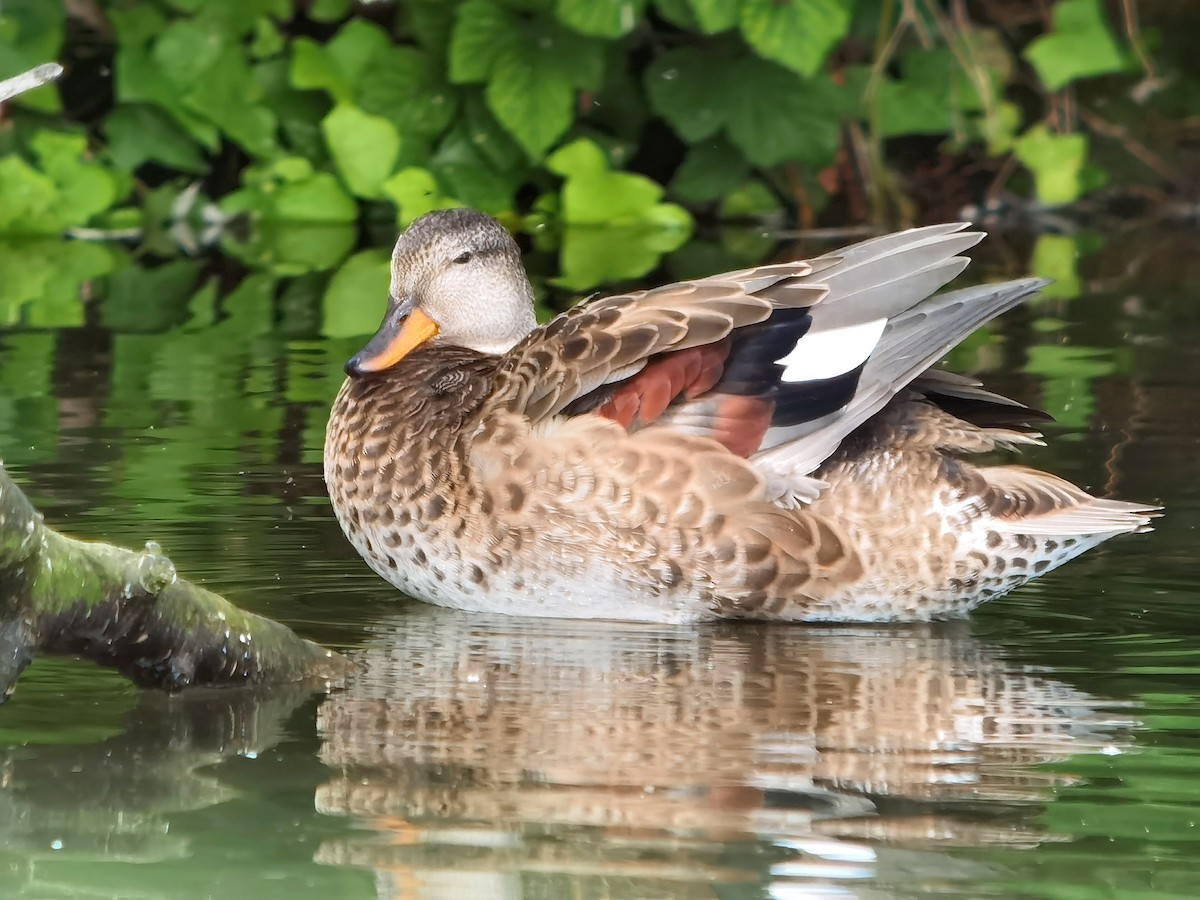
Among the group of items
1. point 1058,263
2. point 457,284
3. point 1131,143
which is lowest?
point 457,284

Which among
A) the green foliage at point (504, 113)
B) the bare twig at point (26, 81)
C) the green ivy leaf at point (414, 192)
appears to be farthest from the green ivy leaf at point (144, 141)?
the bare twig at point (26, 81)

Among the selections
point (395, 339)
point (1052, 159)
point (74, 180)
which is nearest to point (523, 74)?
point (74, 180)

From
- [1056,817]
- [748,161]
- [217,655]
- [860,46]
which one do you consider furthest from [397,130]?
[1056,817]

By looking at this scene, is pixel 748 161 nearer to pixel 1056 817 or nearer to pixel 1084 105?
pixel 1084 105

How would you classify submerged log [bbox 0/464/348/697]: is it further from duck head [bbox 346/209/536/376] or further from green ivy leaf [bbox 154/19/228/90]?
green ivy leaf [bbox 154/19/228/90]

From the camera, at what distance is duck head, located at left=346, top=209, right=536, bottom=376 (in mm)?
5590

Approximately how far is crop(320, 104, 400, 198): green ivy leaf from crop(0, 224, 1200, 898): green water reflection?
6.19 meters

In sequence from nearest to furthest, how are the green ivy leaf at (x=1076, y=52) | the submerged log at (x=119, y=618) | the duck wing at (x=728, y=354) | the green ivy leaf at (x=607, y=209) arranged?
1. the submerged log at (x=119, y=618)
2. the duck wing at (x=728, y=354)
3. the green ivy leaf at (x=607, y=209)
4. the green ivy leaf at (x=1076, y=52)

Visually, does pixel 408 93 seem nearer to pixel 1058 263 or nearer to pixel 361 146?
pixel 361 146

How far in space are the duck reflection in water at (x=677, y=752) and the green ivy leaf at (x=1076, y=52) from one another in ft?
27.7

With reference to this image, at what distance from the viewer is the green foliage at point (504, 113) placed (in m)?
11.8

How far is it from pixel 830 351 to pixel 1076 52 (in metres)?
8.48

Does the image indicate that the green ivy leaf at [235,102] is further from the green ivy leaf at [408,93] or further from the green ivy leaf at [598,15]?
the green ivy leaf at [598,15]

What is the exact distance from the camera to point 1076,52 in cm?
1263
